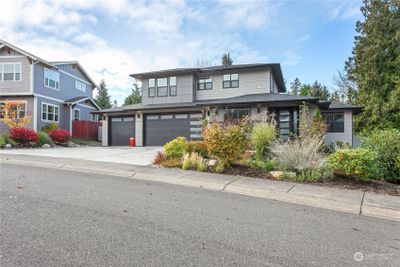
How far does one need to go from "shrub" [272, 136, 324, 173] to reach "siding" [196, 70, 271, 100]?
36.1 ft

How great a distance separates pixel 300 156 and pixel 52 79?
76.4ft

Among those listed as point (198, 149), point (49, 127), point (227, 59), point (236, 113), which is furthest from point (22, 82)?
point (227, 59)

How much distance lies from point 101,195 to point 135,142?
15.9 meters

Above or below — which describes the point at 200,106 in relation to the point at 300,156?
above

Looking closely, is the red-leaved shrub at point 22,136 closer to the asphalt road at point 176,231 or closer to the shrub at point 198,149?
the shrub at point 198,149

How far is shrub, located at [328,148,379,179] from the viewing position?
763cm

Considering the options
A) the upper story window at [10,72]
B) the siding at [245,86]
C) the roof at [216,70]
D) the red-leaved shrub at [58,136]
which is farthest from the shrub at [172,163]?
the upper story window at [10,72]

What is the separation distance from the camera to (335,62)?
32906 millimetres

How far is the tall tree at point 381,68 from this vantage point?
22.6 m

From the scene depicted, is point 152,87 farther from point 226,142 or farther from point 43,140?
point 226,142

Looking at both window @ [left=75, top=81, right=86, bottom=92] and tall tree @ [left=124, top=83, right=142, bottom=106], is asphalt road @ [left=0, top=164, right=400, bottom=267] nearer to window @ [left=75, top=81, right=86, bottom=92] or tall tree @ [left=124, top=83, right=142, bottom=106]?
window @ [left=75, top=81, right=86, bottom=92]

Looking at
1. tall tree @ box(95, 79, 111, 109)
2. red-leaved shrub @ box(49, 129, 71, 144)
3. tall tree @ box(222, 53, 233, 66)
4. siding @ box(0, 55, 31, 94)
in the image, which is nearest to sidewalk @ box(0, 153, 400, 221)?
red-leaved shrub @ box(49, 129, 71, 144)

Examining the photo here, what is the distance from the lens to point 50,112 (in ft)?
79.5

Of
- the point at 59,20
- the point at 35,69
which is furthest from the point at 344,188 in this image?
the point at 35,69
